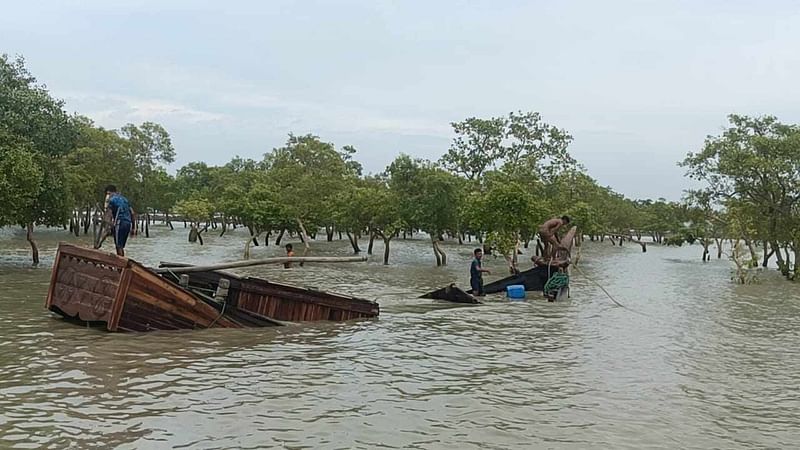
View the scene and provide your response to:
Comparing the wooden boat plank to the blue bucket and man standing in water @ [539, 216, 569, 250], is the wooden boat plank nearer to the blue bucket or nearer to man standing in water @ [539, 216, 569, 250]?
man standing in water @ [539, 216, 569, 250]

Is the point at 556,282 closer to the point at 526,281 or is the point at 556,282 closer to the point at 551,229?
the point at 526,281

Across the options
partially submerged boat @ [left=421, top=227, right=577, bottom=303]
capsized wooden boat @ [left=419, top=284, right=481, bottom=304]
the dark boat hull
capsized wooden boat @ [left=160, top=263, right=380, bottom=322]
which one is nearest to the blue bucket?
partially submerged boat @ [left=421, top=227, right=577, bottom=303]

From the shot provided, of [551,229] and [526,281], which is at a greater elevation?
[551,229]

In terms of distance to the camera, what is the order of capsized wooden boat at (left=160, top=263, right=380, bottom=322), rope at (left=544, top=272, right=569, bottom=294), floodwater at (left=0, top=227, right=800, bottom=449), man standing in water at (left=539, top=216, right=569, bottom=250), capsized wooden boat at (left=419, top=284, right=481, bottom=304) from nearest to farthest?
floodwater at (left=0, top=227, right=800, bottom=449), capsized wooden boat at (left=160, top=263, right=380, bottom=322), capsized wooden boat at (left=419, top=284, right=481, bottom=304), man standing in water at (left=539, top=216, right=569, bottom=250), rope at (left=544, top=272, right=569, bottom=294)

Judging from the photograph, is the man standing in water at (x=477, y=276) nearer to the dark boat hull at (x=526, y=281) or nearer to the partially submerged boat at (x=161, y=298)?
the dark boat hull at (x=526, y=281)

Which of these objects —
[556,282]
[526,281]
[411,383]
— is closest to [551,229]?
[556,282]

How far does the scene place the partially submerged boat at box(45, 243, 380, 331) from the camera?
39.7 feet

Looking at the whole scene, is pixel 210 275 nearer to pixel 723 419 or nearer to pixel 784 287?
pixel 723 419

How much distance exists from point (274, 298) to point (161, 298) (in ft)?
8.39

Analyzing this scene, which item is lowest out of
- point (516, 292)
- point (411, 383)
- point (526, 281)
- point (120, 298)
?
point (411, 383)

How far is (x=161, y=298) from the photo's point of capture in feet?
41.2

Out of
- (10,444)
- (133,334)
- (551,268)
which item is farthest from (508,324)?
(10,444)

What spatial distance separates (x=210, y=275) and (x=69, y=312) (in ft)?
8.87

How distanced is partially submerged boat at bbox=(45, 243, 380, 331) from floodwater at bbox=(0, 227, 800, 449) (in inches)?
11.9
